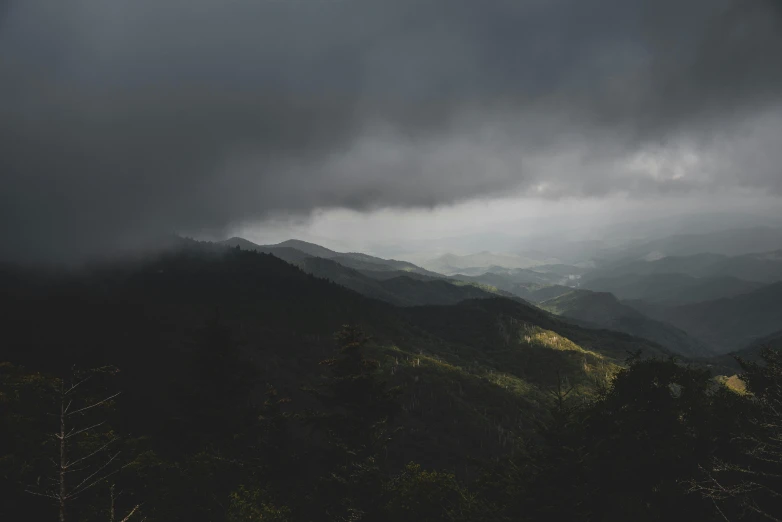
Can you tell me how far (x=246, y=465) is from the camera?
2731 centimetres

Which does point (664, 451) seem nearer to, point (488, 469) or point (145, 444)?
point (488, 469)

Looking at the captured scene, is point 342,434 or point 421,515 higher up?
point 342,434

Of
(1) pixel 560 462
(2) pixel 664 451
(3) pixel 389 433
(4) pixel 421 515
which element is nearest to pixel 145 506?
(3) pixel 389 433

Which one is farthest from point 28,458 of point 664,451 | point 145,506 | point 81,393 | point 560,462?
point 664,451

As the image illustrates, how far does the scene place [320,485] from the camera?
2261 cm

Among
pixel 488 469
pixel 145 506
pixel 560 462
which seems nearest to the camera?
pixel 560 462

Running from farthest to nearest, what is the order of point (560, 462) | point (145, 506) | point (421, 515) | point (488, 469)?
point (488, 469) → point (421, 515) → point (145, 506) → point (560, 462)

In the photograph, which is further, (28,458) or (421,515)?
(421,515)

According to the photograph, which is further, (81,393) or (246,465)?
(246,465)

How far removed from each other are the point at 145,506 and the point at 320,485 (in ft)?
32.9

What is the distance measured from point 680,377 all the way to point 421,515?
20.1 m

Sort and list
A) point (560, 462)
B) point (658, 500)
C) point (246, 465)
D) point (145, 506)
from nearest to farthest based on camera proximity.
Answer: point (560, 462)
point (658, 500)
point (145, 506)
point (246, 465)

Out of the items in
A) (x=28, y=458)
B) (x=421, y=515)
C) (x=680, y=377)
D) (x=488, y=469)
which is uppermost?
(x=680, y=377)

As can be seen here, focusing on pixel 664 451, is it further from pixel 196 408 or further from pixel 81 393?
pixel 81 393
